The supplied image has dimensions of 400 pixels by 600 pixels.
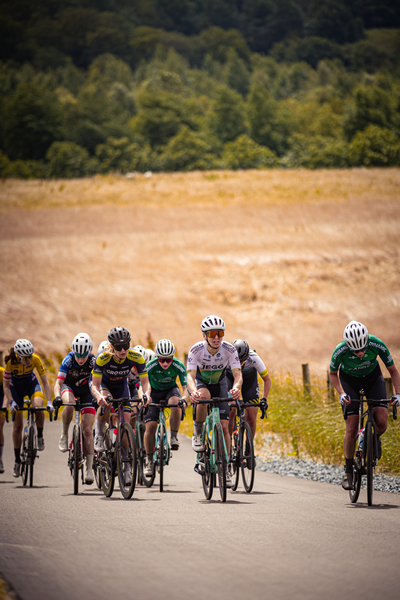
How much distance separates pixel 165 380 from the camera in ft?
36.6

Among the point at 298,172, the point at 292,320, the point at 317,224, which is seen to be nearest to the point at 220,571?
the point at 292,320

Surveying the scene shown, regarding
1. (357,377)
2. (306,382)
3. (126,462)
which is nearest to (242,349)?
(357,377)

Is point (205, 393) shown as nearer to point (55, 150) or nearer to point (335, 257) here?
point (335, 257)

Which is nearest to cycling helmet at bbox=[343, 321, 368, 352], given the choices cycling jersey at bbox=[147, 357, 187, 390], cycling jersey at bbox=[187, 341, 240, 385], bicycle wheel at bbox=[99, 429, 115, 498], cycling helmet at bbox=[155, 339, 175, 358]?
cycling jersey at bbox=[187, 341, 240, 385]

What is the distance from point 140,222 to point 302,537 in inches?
2018

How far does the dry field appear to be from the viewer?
3922 centimetres

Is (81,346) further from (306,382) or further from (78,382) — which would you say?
(306,382)

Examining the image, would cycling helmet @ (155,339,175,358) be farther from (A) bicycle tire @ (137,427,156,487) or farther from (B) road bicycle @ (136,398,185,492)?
(A) bicycle tire @ (137,427,156,487)

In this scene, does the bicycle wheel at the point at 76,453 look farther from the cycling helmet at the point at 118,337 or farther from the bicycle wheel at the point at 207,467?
the bicycle wheel at the point at 207,467

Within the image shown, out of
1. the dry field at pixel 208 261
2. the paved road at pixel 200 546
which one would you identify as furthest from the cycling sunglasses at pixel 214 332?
the dry field at pixel 208 261

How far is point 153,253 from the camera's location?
51.1m

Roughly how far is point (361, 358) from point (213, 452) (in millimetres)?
2088

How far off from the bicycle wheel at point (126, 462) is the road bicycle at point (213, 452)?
2.75ft

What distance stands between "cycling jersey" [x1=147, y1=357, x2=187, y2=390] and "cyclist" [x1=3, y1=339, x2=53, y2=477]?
5.77 ft
